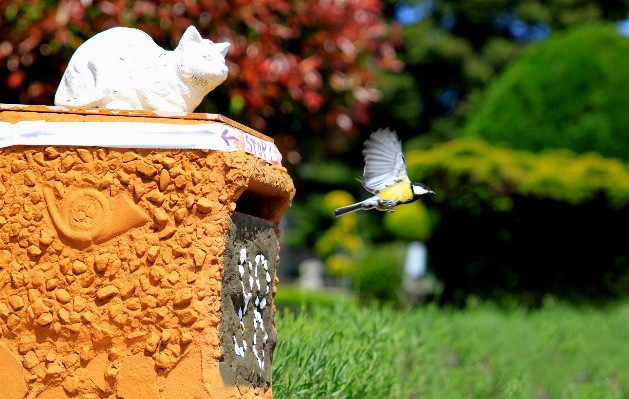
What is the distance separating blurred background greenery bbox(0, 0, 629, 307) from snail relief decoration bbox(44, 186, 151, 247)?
4.50ft

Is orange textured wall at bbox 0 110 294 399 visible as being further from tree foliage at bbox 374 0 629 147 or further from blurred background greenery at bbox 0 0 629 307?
tree foliage at bbox 374 0 629 147

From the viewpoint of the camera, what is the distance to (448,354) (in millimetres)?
5371

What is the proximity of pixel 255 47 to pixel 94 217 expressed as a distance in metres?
3.00

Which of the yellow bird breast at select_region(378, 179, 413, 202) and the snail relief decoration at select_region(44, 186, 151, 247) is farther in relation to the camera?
the yellow bird breast at select_region(378, 179, 413, 202)

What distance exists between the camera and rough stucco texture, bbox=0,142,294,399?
2.71 metres

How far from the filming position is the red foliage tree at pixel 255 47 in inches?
198

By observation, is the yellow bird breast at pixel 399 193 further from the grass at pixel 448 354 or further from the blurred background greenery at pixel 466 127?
the grass at pixel 448 354

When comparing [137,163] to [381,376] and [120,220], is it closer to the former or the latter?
[120,220]

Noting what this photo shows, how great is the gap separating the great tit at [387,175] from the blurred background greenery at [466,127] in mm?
337

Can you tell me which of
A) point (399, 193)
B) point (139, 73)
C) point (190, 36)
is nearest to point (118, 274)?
point (139, 73)

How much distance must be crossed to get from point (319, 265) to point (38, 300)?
67.5ft

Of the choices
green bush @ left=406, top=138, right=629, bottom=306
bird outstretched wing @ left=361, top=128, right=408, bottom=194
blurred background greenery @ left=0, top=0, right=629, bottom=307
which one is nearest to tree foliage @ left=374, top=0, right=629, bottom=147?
blurred background greenery @ left=0, top=0, right=629, bottom=307

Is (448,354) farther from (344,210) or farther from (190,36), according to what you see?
(190,36)

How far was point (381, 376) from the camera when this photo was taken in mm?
4160
